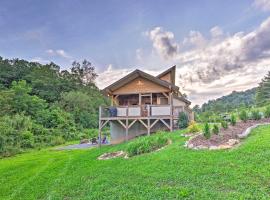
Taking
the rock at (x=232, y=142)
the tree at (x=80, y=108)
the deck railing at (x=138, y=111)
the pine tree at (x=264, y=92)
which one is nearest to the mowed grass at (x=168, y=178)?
the rock at (x=232, y=142)

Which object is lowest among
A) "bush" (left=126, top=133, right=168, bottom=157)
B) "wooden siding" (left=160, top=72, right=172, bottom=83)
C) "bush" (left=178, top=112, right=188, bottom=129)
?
"bush" (left=126, top=133, right=168, bottom=157)

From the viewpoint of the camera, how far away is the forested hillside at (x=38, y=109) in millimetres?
23375

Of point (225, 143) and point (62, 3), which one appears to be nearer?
point (225, 143)

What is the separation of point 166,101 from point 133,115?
12.9 ft

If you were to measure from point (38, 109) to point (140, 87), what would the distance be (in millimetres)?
18112

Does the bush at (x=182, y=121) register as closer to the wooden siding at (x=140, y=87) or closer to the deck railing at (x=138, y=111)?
the deck railing at (x=138, y=111)

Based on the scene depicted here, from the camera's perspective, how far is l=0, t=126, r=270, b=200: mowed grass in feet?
19.7

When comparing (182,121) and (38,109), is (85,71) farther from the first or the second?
(182,121)

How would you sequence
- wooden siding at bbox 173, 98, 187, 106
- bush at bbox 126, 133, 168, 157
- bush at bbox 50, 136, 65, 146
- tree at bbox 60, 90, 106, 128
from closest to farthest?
bush at bbox 126, 133, 168, 157 < wooden siding at bbox 173, 98, 187, 106 < bush at bbox 50, 136, 65, 146 < tree at bbox 60, 90, 106, 128

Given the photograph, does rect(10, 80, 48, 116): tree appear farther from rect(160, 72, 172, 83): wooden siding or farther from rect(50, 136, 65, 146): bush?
rect(160, 72, 172, 83): wooden siding

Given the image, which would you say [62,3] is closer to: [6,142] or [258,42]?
[6,142]

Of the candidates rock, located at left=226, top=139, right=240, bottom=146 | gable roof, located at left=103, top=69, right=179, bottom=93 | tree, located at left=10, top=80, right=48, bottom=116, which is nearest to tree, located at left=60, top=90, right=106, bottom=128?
tree, located at left=10, top=80, right=48, bottom=116

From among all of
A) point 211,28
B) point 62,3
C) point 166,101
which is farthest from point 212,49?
point 62,3

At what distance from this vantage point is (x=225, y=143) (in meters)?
9.46
